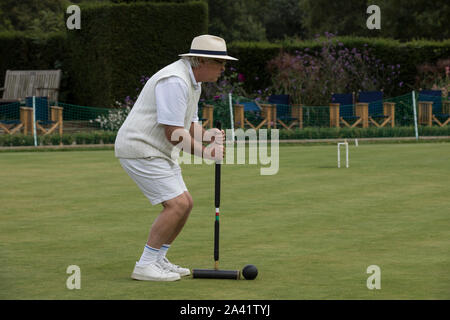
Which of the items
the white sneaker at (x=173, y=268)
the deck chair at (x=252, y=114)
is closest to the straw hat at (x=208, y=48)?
the white sneaker at (x=173, y=268)

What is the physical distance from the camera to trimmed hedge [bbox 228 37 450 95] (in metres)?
24.8

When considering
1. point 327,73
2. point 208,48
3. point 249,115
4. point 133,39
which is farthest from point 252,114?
point 208,48

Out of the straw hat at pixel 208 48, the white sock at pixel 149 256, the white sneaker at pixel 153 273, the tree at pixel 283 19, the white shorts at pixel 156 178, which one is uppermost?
the tree at pixel 283 19

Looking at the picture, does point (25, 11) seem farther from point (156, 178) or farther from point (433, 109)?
point (156, 178)

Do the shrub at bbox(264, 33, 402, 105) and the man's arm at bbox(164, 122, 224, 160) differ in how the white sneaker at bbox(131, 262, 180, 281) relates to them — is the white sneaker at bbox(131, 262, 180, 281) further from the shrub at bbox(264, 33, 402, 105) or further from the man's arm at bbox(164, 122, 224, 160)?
the shrub at bbox(264, 33, 402, 105)

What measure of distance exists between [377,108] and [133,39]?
21.8 ft

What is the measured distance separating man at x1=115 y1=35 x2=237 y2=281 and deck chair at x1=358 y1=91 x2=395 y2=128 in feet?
51.1

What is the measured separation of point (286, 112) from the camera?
22.0 m

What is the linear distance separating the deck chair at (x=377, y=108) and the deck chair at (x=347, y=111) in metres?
0.24

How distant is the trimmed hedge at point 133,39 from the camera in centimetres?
2239

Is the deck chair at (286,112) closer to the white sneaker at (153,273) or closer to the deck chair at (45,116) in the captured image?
the deck chair at (45,116)
